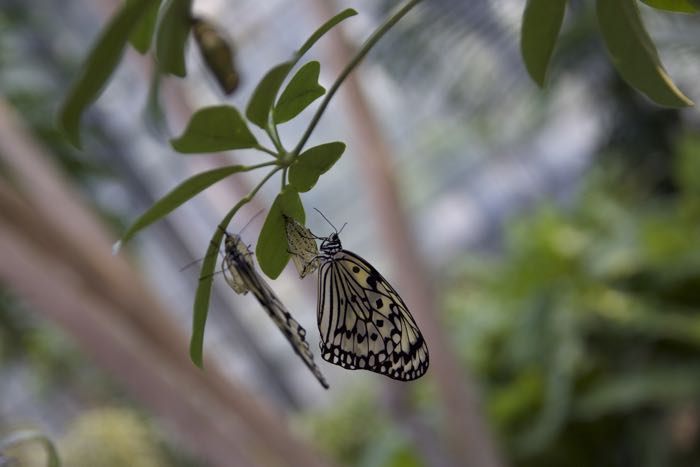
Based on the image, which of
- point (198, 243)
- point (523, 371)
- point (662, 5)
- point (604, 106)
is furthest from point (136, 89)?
point (662, 5)

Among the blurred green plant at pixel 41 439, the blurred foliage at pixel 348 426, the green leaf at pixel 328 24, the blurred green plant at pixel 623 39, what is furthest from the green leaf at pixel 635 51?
the blurred foliage at pixel 348 426

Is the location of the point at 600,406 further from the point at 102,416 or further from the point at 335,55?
the point at 102,416

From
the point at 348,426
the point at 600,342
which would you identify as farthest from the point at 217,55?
the point at 348,426

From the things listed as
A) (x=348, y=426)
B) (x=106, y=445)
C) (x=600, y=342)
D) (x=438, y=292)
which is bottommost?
(x=600, y=342)

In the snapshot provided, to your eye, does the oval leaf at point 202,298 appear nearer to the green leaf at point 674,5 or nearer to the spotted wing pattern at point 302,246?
the spotted wing pattern at point 302,246

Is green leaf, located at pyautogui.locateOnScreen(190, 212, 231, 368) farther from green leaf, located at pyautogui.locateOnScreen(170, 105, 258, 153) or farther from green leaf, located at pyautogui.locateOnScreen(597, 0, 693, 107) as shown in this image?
green leaf, located at pyautogui.locateOnScreen(597, 0, 693, 107)

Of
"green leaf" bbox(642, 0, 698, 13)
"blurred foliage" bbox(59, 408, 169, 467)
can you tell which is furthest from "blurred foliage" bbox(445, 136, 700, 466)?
"green leaf" bbox(642, 0, 698, 13)

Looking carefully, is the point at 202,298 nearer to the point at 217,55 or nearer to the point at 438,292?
the point at 217,55
